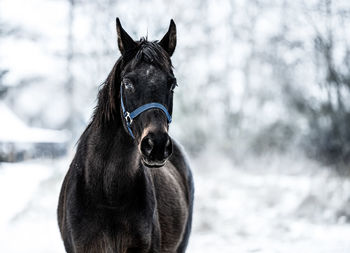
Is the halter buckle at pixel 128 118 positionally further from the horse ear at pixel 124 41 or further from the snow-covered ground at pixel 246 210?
the snow-covered ground at pixel 246 210

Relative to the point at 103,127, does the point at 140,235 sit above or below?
below

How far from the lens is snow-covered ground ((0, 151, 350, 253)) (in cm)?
603

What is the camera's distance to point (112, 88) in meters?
2.45

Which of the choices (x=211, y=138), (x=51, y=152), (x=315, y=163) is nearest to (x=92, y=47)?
(x=211, y=138)

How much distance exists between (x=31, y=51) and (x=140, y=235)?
9.82m

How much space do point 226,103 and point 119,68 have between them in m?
11.8

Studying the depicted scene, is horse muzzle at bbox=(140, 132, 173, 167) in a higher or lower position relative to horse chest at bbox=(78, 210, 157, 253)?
higher

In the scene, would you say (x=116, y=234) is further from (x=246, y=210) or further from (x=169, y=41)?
(x=246, y=210)

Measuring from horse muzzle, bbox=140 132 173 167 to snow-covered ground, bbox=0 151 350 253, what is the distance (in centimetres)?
419

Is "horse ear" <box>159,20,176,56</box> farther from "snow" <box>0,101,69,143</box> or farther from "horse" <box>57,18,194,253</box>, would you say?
"snow" <box>0,101,69,143</box>

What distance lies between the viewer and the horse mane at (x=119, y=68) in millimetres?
2305

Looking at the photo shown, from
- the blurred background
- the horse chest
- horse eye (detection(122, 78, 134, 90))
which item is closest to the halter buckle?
horse eye (detection(122, 78, 134, 90))

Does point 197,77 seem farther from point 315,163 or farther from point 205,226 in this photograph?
point 205,226

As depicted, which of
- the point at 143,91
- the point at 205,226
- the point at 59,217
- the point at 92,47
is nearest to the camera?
the point at 143,91
